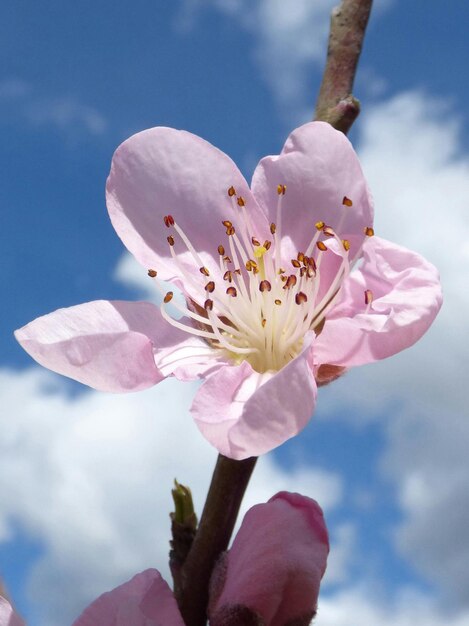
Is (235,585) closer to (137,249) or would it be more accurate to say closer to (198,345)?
(198,345)

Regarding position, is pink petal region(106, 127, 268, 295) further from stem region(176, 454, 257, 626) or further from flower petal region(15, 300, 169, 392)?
stem region(176, 454, 257, 626)

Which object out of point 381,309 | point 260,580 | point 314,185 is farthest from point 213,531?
point 314,185

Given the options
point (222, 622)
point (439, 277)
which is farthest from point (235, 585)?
point (439, 277)

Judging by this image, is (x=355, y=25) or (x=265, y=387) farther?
(x=355, y=25)

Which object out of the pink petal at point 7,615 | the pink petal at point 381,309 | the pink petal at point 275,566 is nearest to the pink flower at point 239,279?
the pink petal at point 381,309

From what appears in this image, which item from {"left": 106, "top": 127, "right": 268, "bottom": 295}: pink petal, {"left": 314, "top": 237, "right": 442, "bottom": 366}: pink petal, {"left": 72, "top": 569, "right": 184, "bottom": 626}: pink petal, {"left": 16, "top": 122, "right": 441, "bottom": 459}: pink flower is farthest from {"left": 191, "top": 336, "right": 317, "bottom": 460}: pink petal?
{"left": 106, "top": 127, "right": 268, "bottom": 295}: pink petal

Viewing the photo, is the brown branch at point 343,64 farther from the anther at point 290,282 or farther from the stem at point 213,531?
the stem at point 213,531
